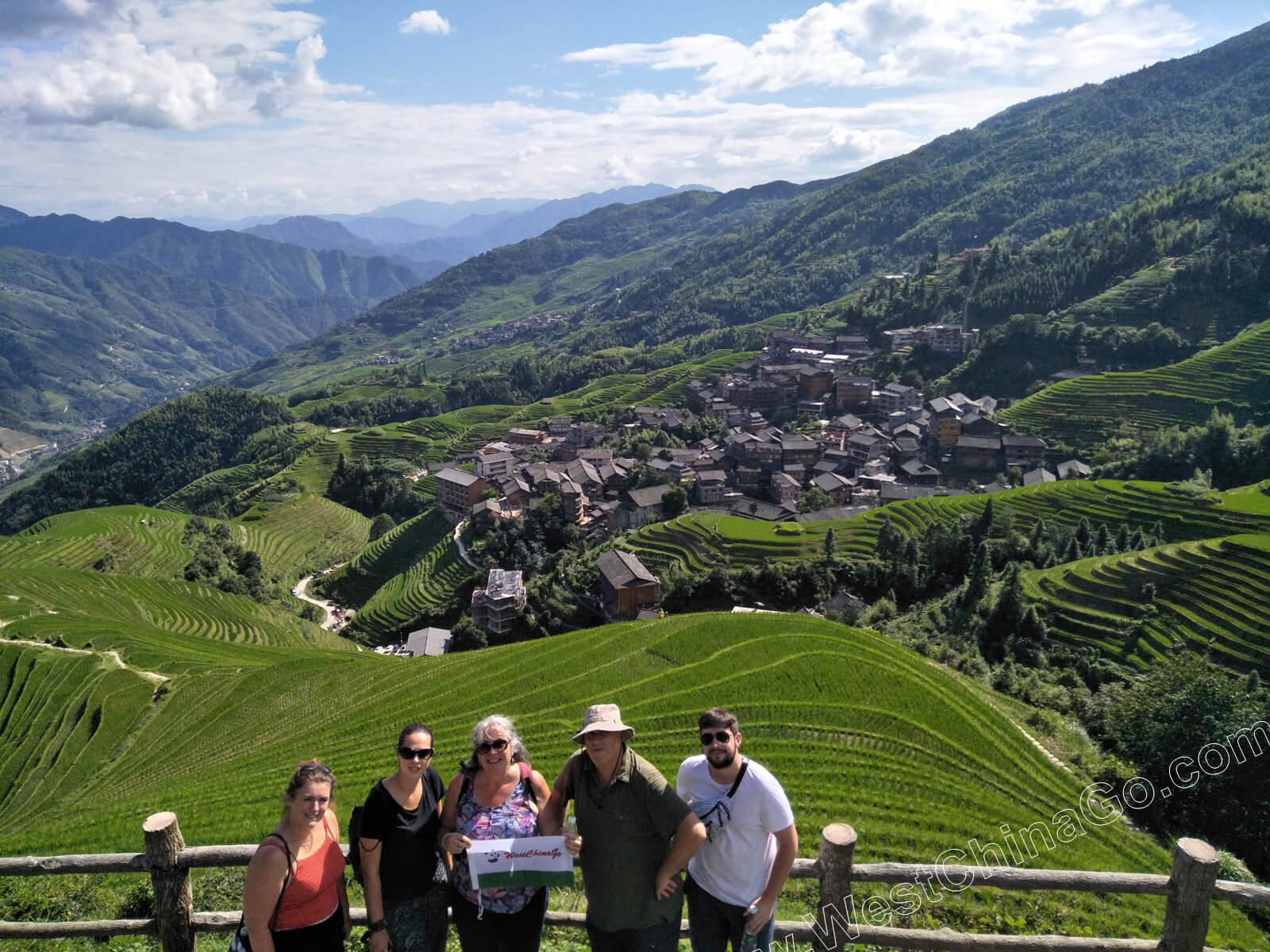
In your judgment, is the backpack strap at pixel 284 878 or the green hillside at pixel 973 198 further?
the green hillside at pixel 973 198

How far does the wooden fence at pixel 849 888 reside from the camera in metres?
5.50

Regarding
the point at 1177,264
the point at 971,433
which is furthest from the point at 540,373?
the point at 1177,264

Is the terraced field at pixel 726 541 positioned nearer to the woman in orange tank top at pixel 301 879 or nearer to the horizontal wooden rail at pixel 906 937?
the horizontal wooden rail at pixel 906 937

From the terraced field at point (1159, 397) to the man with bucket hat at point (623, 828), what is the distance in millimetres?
66397

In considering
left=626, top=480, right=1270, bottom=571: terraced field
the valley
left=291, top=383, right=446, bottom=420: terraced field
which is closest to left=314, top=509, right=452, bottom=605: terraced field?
the valley

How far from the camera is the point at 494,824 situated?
16.5 ft

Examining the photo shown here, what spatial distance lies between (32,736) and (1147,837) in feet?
101

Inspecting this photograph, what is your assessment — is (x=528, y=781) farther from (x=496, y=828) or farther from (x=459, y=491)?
(x=459, y=491)

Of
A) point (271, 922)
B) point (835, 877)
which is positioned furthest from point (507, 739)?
point (835, 877)

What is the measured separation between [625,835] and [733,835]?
0.80 meters

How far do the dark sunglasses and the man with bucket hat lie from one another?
3.14 ft

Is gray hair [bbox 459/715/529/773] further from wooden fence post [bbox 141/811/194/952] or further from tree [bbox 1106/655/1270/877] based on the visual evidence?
tree [bbox 1106/655/1270/877]

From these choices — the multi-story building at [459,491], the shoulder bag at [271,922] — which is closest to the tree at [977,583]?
the shoulder bag at [271,922]

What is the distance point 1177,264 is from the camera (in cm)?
7656
